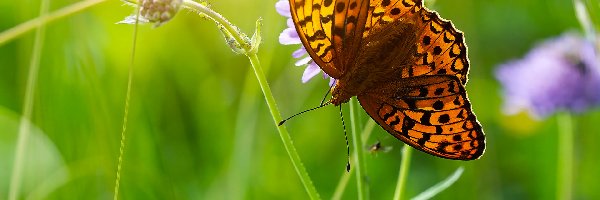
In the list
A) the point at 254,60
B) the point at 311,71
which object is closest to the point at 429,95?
the point at 311,71

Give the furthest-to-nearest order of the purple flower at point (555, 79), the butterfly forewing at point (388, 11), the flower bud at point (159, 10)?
the purple flower at point (555, 79)
the butterfly forewing at point (388, 11)
the flower bud at point (159, 10)

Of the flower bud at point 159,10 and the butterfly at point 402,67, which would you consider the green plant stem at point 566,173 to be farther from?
the flower bud at point 159,10

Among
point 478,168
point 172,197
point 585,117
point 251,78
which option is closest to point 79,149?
point 172,197

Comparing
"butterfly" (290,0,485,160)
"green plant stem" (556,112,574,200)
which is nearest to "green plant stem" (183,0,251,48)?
"butterfly" (290,0,485,160)

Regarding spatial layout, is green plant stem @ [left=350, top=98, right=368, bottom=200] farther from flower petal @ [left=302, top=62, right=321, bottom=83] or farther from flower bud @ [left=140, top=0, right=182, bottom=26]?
flower bud @ [left=140, top=0, right=182, bottom=26]

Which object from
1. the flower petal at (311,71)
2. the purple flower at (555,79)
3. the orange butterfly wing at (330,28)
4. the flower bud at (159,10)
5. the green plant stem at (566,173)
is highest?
the flower bud at (159,10)

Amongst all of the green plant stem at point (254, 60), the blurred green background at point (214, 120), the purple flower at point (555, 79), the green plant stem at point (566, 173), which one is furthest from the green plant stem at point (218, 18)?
the purple flower at point (555, 79)
